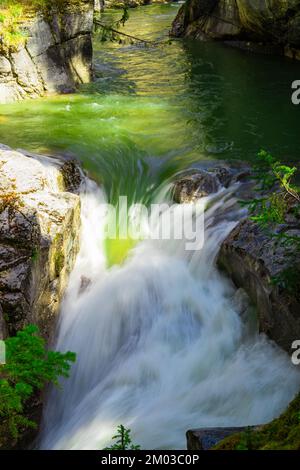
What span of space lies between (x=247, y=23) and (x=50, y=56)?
8740 mm

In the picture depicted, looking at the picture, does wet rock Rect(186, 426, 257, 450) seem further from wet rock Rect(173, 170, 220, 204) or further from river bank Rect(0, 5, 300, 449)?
wet rock Rect(173, 170, 220, 204)

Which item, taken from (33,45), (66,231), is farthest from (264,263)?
(33,45)

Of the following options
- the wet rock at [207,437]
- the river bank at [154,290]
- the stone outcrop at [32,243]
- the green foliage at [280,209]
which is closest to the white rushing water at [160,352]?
the river bank at [154,290]

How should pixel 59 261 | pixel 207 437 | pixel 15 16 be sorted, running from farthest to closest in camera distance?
pixel 15 16
pixel 59 261
pixel 207 437

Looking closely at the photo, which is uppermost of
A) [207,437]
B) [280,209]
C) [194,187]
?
[194,187]

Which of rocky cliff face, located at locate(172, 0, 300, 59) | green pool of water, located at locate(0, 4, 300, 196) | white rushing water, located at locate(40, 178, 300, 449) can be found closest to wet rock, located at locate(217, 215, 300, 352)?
white rushing water, located at locate(40, 178, 300, 449)

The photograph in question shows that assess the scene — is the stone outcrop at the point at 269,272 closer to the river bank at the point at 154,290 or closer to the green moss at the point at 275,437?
the river bank at the point at 154,290

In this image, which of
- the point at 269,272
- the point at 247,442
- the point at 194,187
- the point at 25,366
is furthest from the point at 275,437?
the point at 194,187

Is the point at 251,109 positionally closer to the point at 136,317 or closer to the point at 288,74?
the point at 288,74

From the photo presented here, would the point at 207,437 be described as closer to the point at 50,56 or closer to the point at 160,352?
the point at 160,352

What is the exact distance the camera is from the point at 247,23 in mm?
19547

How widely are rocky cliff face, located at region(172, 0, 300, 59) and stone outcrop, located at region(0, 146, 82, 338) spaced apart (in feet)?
42.0

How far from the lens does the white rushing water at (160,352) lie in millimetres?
5629

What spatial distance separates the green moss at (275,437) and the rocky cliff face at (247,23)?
15899 mm
